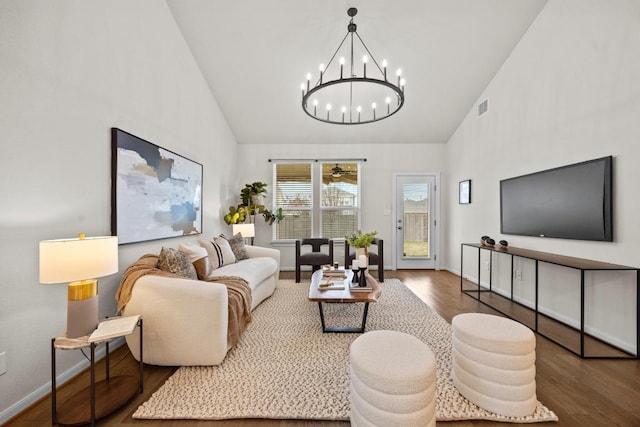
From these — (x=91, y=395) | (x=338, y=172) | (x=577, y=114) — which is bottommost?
(x=91, y=395)

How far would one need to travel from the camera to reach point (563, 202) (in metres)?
2.88

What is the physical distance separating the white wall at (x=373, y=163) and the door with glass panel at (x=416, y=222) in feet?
0.71

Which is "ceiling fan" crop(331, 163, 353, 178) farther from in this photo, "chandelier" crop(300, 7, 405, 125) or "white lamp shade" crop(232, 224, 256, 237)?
"white lamp shade" crop(232, 224, 256, 237)

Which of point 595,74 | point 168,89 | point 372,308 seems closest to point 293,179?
point 168,89

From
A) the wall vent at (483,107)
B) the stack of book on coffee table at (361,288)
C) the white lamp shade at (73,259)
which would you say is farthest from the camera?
the wall vent at (483,107)

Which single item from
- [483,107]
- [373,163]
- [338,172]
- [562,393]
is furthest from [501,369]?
[373,163]

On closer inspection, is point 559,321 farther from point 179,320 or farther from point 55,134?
point 55,134

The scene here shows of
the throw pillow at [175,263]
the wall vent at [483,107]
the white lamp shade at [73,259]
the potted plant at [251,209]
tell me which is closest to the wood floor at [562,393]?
the throw pillow at [175,263]

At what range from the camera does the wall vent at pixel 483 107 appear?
4227 millimetres

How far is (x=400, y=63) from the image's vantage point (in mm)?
3969

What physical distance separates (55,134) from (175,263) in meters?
1.29

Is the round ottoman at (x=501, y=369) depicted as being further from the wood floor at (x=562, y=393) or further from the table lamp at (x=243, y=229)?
the table lamp at (x=243, y=229)

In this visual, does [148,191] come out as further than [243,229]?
No

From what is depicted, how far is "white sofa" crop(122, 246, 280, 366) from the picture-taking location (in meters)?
2.03
